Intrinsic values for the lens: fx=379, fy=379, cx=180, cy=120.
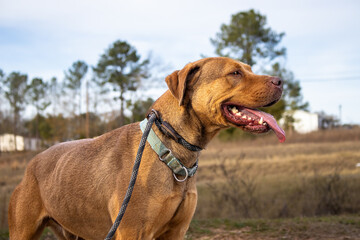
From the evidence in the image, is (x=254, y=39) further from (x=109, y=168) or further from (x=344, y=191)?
(x=109, y=168)

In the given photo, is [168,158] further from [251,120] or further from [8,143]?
[8,143]

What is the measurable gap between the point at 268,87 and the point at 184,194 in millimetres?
1205

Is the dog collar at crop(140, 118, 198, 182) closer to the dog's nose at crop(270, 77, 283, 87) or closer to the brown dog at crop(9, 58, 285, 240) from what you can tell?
the brown dog at crop(9, 58, 285, 240)

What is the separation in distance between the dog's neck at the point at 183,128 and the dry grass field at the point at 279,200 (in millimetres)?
3395

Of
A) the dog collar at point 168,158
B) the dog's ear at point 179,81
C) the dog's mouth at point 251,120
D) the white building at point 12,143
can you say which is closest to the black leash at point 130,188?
the dog collar at point 168,158

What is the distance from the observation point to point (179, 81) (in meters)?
3.36

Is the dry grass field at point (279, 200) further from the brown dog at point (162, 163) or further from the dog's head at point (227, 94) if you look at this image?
the dog's head at point (227, 94)

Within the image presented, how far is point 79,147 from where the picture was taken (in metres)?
4.04

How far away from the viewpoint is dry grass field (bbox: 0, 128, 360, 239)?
21.6 ft

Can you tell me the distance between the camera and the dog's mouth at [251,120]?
3371 mm

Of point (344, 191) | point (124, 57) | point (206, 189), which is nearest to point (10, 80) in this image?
point (124, 57)

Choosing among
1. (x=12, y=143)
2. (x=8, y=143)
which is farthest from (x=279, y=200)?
(x=8, y=143)

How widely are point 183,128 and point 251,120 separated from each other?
2.01ft

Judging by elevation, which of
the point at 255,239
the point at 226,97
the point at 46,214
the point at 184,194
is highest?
the point at 226,97
